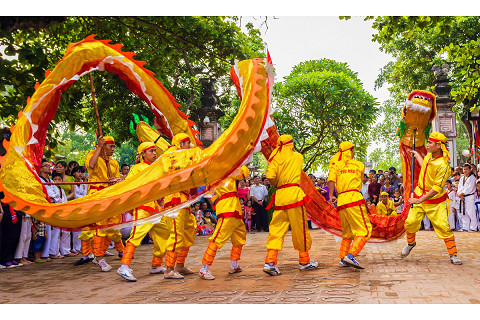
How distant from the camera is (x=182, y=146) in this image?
548cm

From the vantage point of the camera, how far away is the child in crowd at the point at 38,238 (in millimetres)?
7812

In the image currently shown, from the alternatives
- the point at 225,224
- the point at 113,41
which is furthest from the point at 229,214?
the point at 113,41

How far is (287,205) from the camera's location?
19.9 ft

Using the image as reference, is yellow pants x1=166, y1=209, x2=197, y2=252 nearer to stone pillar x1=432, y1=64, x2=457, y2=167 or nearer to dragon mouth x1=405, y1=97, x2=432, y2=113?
dragon mouth x1=405, y1=97, x2=432, y2=113

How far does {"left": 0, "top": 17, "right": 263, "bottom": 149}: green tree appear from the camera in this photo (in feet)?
22.1

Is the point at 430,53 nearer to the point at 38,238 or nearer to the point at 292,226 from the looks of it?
the point at 292,226

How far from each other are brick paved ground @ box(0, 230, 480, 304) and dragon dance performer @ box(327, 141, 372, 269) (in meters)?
0.39

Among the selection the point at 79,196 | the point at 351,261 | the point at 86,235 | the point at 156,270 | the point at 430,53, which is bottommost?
the point at 156,270

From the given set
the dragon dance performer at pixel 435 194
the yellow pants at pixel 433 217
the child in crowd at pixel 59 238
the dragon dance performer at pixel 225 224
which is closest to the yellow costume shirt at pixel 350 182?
the dragon dance performer at pixel 435 194

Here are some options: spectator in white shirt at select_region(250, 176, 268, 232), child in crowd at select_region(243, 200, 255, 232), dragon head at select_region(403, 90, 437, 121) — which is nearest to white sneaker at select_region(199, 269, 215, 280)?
dragon head at select_region(403, 90, 437, 121)

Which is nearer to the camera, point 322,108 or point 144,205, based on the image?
point 144,205

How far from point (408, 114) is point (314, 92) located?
34.0 feet

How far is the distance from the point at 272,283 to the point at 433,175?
109 inches

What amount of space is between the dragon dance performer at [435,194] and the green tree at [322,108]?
34.3ft
